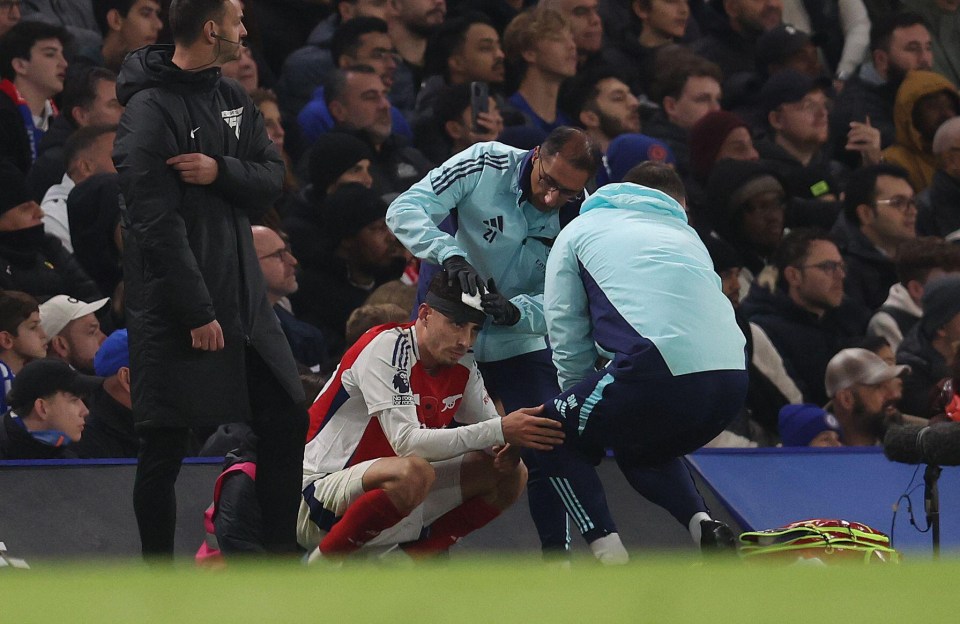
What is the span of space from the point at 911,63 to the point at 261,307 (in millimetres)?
6977

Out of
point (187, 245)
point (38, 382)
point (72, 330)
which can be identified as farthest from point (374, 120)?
point (187, 245)

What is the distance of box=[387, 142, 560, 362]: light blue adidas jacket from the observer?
636 centimetres

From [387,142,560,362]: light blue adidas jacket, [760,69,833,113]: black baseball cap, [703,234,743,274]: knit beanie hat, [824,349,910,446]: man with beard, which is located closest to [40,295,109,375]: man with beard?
[387,142,560,362]: light blue adidas jacket

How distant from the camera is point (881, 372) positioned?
27.4 feet

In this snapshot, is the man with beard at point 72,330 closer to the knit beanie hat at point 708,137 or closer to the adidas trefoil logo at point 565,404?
the adidas trefoil logo at point 565,404

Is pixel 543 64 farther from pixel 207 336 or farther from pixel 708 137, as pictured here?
pixel 207 336

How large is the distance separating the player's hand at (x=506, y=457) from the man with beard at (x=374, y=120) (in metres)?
3.33

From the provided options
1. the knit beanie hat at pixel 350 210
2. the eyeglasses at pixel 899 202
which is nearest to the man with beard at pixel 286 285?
the knit beanie hat at pixel 350 210

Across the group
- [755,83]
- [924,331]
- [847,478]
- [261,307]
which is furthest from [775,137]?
[261,307]

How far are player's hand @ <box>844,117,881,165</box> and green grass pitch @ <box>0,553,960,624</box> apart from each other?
8.09m

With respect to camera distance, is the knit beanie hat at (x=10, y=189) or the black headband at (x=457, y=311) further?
the knit beanie hat at (x=10, y=189)

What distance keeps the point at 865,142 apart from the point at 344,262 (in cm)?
381

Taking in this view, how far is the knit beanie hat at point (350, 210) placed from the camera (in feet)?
28.9

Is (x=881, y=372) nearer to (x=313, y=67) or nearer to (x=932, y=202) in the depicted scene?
(x=932, y=202)
